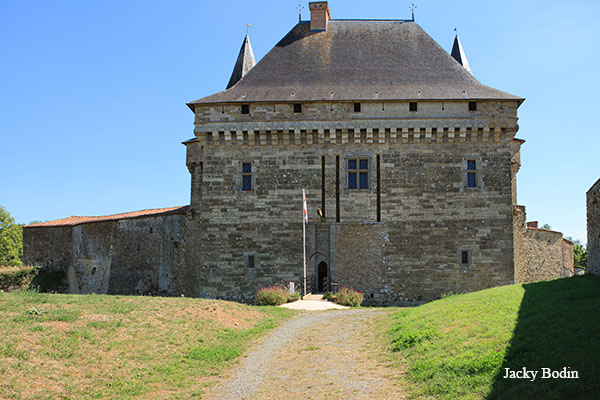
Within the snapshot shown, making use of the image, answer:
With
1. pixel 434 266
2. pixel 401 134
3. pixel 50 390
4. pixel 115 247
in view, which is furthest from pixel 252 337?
pixel 115 247

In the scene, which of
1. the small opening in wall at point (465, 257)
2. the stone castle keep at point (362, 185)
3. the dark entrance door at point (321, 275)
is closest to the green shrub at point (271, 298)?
the stone castle keep at point (362, 185)

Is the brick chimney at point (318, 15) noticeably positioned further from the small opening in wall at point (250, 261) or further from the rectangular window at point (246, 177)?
the small opening in wall at point (250, 261)

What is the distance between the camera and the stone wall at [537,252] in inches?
897

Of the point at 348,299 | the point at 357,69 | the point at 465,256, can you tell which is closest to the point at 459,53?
the point at 357,69

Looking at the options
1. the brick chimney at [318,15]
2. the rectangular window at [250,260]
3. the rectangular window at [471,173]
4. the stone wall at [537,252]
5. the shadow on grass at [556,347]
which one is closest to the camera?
the shadow on grass at [556,347]

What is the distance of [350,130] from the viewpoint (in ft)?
69.5

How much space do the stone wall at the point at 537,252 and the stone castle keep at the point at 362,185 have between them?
3.14ft

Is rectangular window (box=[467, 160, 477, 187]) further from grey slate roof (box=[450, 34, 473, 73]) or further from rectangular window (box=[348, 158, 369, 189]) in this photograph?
grey slate roof (box=[450, 34, 473, 73])

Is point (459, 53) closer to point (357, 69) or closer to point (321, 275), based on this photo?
point (357, 69)

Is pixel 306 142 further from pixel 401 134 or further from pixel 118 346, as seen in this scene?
pixel 118 346

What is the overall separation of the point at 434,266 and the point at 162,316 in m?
12.1

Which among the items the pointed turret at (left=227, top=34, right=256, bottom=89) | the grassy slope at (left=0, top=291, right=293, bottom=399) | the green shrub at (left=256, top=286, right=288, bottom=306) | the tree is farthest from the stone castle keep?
the tree

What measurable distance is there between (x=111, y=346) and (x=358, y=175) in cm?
1385

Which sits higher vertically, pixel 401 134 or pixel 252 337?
pixel 401 134
